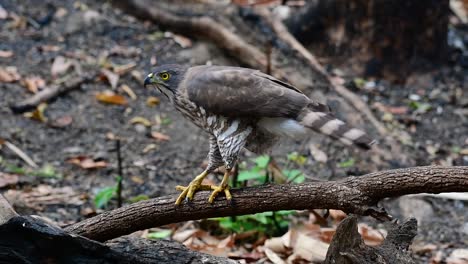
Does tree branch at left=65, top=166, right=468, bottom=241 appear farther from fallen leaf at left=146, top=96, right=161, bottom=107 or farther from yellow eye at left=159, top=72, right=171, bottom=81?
fallen leaf at left=146, top=96, right=161, bottom=107

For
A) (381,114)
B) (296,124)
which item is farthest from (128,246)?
(381,114)

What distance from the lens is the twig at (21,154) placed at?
20.6 feet

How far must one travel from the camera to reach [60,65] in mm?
7777

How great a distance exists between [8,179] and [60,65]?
7.06 ft

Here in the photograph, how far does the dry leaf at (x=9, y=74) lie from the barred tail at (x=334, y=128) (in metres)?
4.25

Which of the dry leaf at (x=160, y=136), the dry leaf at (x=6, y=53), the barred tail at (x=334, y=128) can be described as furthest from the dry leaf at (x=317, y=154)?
the dry leaf at (x=6, y=53)

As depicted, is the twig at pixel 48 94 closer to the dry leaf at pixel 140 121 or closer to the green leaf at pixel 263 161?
the dry leaf at pixel 140 121

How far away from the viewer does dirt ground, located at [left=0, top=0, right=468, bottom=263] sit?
619cm

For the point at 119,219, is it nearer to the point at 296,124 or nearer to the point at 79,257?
the point at 79,257

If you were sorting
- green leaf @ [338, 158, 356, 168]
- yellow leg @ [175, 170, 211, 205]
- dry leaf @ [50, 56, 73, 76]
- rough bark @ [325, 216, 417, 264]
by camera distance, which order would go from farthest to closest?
dry leaf @ [50, 56, 73, 76] < green leaf @ [338, 158, 356, 168] < yellow leg @ [175, 170, 211, 205] < rough bark @ [325, 216, 417, 264]

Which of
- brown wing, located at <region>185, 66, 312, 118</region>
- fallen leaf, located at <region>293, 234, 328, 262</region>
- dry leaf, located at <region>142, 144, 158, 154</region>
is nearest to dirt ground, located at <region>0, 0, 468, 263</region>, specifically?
dry leaf, located at <region>142, 144, 158, 154</region>

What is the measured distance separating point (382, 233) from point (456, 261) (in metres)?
0.55

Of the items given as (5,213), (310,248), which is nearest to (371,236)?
(310,248)

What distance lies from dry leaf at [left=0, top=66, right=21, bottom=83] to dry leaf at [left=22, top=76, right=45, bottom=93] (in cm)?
10
